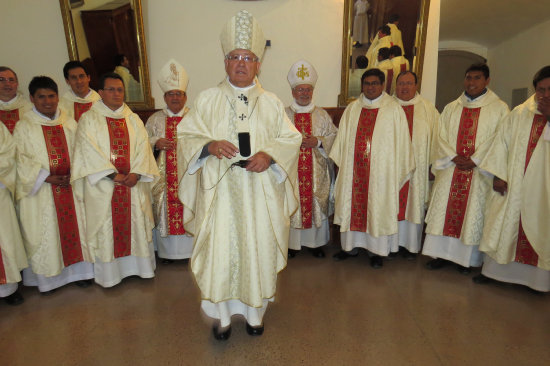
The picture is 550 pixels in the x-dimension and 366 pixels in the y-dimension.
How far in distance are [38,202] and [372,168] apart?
12.8 feet

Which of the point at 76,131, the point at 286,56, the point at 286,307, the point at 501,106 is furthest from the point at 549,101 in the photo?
the point at 76,131

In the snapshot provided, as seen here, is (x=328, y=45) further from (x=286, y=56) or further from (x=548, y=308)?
(x=548, y=308)

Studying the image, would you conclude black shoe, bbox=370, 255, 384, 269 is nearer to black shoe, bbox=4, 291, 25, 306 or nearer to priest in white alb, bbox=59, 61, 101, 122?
black shoe, bbox=4, 291, 25, 306

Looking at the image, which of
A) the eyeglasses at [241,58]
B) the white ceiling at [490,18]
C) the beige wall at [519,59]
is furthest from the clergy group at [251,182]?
the beige wall at [519,59]

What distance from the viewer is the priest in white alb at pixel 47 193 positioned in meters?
3.77

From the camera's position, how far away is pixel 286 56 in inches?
239

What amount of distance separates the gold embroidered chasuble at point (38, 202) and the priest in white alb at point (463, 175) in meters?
4.26

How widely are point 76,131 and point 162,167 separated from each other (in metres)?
1.15

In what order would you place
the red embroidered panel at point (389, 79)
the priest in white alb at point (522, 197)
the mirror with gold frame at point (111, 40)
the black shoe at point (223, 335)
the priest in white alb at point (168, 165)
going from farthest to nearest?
the red embroidered panel at point (389, 79) < the mirror with gold frame at point (111, 40) < the priest in white alb at point (168, 165) < the priest in white alb at point (522, 197) < the black shoe at point (223, 335)

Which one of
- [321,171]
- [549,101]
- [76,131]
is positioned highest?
[549,101]

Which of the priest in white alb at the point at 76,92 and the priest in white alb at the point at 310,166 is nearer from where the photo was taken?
the priest in white alb at the point at 76,92

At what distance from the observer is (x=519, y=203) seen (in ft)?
12.3

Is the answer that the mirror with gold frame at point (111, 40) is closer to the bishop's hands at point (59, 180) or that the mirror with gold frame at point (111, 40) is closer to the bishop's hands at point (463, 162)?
the bishop's hands at point (59, 180)

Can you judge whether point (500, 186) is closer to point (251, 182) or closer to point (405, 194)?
point (405, 194)
